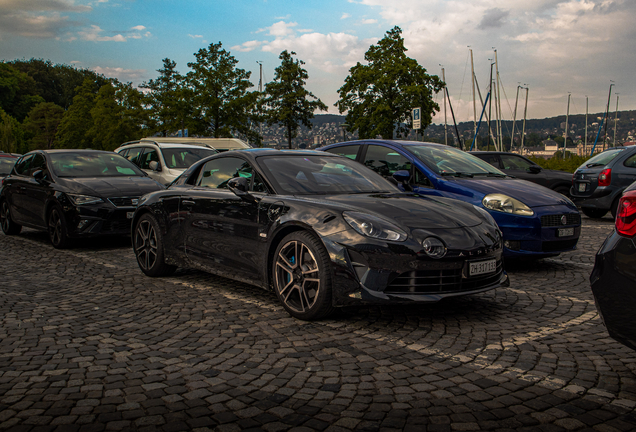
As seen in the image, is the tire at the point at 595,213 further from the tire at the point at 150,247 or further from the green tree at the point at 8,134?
the green tree at the point at 8,134

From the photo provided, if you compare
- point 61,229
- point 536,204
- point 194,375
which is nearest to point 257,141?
point 61,229

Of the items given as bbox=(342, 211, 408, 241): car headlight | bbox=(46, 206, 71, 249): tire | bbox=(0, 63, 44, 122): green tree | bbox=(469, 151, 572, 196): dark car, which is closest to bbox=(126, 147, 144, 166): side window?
bbox=(46, 206, 71, 249): tire

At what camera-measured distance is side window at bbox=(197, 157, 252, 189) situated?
5.64m

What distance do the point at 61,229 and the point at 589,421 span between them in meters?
8.04

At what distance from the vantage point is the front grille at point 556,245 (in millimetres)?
6570

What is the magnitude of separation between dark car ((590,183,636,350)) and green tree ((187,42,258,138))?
126 ft

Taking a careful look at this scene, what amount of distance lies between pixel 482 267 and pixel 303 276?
1.43 metres

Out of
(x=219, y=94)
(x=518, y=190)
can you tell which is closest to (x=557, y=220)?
(x=518, y=190)

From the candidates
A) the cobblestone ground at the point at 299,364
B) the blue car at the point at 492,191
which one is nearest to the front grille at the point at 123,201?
the cobblestone ground at the point at 299,364

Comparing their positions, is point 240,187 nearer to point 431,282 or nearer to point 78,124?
point 431,282

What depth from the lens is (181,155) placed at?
13516 millimetres

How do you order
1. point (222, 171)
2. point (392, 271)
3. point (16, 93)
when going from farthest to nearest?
point (16, 93), point (222, 171), point (392, 271)

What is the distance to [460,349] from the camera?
3895mm

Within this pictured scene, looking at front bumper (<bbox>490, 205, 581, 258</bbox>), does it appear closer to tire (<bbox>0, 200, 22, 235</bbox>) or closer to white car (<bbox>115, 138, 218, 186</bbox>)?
white car (<bbox>115, 138, 218, 186</bbox>)
